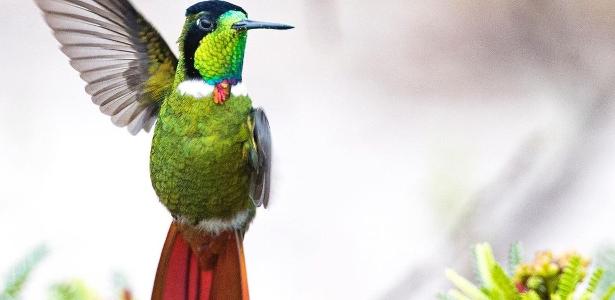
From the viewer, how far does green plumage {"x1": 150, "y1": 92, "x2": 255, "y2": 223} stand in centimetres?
89

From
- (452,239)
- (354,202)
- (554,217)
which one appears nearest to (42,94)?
(354,202)

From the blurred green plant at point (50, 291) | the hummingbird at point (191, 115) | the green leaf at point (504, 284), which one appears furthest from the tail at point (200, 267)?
the green leaf at point (504, 284)

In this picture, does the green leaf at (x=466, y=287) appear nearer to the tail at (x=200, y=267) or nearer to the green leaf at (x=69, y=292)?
the green leaf at (x=69, y=292)

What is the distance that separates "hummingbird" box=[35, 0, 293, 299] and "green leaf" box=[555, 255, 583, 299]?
394 millimetres

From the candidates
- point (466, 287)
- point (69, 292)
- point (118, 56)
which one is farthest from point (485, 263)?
point (118, 56)

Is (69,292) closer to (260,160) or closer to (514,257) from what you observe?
(514,257)

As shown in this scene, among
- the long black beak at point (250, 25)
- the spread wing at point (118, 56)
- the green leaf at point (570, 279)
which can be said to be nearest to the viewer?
the green leaf at point (570, 279)

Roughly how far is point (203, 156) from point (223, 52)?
0.11 meters

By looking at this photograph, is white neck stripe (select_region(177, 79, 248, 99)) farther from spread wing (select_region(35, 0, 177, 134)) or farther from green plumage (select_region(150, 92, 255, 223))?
spread wing (select_region(35, 0, 177, 134))

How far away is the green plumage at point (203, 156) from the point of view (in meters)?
0.89

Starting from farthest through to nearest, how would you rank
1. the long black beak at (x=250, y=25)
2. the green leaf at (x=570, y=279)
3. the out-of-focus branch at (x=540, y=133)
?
the out-of-focus branch at (x=540, y=133) < the long black beak at (x=250, y=25) < the green leaf at (x=570, y=279)

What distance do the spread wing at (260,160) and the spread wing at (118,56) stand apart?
163 mm

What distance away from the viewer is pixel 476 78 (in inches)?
94.3

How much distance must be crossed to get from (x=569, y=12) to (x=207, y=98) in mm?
1613
